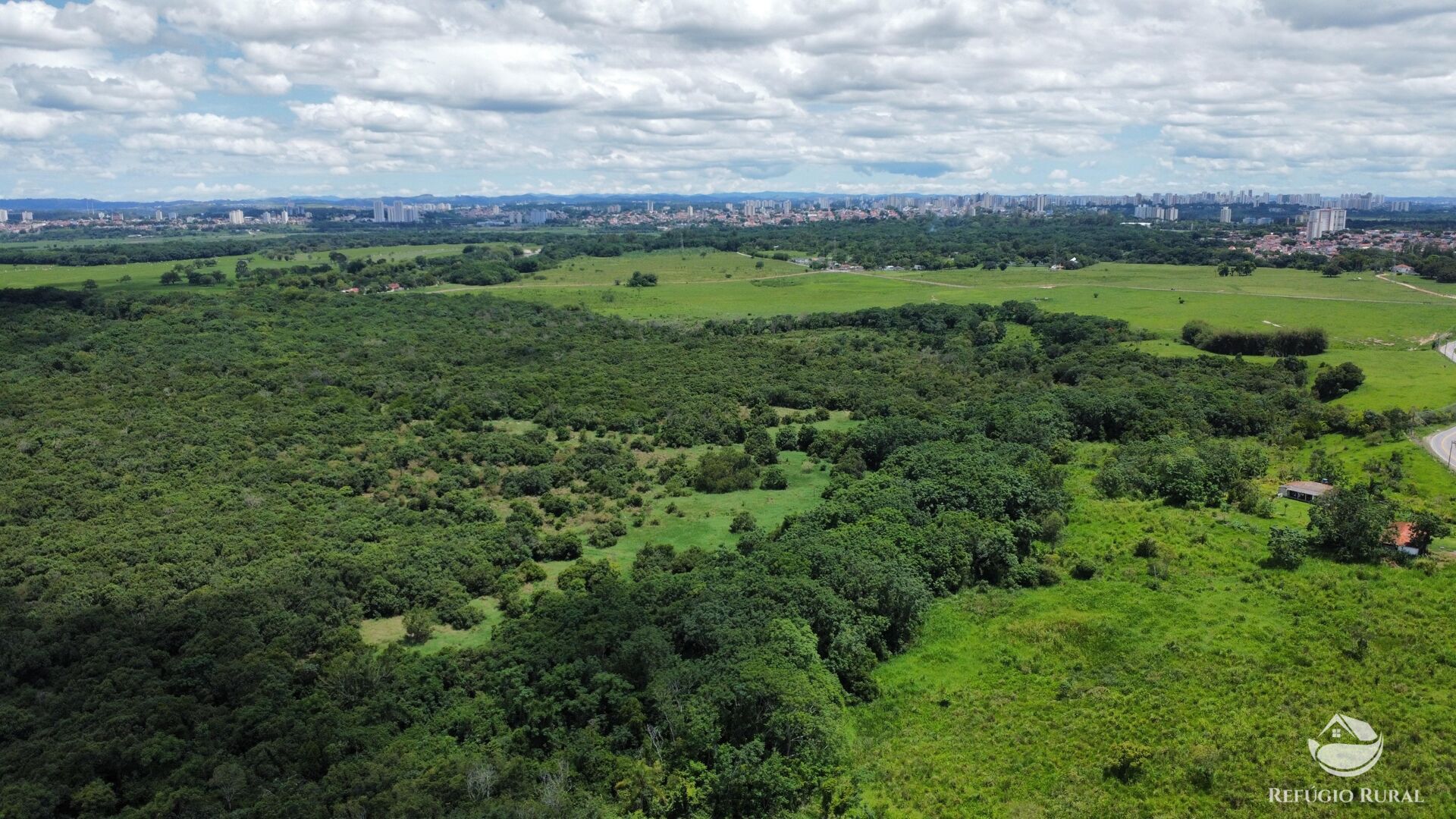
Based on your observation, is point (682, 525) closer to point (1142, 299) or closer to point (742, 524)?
point (742, 524)

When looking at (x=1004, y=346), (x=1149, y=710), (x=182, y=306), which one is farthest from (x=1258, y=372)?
(x=182, y=306)

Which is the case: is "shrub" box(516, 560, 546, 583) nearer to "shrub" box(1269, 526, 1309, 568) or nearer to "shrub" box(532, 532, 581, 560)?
"shrub" box(532, 532, 581, 560)

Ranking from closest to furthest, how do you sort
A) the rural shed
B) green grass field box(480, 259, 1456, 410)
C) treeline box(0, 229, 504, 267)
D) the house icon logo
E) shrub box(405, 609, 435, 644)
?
the house icon logo < shrub box(405, 609, 435, 644) < the rural shed < green grass field box(480, 259, 1456, 410) < treeline box(0, 229, 504, 267)

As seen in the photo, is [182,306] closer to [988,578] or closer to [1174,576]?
[988,578]

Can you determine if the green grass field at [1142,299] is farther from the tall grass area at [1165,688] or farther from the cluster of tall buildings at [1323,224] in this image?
the cluster of tall buildings at [1323,224]

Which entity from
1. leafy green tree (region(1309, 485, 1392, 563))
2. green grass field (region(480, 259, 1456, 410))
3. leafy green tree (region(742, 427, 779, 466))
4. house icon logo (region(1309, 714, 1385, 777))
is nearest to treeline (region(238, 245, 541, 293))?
green grass field (region(480, 259, 1456, 410))

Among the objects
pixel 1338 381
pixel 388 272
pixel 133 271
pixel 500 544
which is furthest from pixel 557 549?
pixel 133 271

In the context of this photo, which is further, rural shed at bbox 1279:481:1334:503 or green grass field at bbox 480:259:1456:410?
green grass field at bbox 480:259:1456:410
